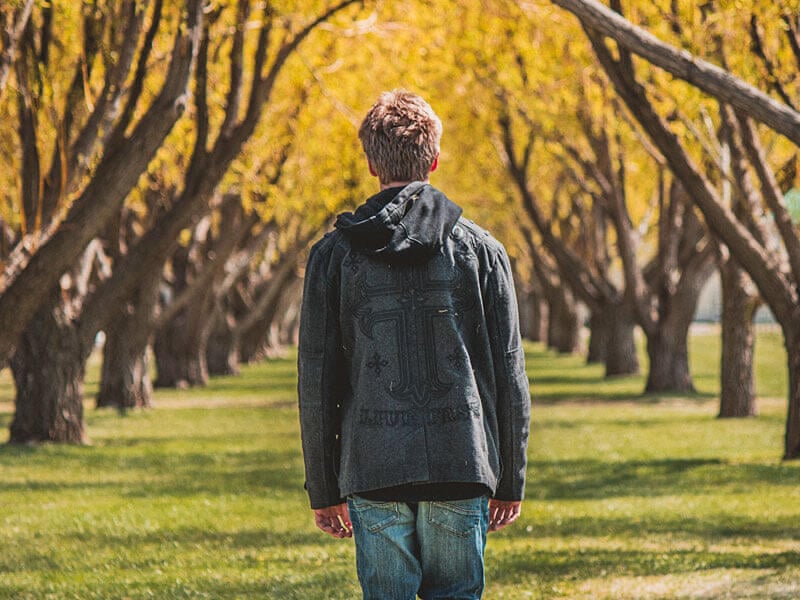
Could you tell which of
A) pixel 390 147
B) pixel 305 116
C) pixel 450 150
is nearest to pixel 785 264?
pixel 305 116

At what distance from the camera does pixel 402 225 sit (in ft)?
13.3

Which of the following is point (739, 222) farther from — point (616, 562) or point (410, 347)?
point (410, 347)

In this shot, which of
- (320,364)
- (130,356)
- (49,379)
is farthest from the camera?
(130,356)

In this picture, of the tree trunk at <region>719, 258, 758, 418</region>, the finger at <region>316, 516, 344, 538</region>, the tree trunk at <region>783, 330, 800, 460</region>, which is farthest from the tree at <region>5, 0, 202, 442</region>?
the tree trunk at <region>719, 258, 758, 418</region>

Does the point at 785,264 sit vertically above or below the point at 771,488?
above

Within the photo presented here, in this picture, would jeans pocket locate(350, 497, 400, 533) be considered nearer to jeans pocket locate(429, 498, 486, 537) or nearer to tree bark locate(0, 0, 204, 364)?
jeans pocket locate(429, 498, 486, 537)

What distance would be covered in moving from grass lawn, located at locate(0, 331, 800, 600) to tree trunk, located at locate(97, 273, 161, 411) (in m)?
1.94

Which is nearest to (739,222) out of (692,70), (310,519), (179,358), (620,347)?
(310,519)

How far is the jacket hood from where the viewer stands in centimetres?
404

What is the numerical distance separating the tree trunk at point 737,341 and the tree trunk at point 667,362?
229 inches

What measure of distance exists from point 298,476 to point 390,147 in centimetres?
1094

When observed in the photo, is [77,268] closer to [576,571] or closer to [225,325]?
[576,571]

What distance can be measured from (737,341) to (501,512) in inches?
659

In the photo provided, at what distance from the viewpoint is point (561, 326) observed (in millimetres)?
47750
